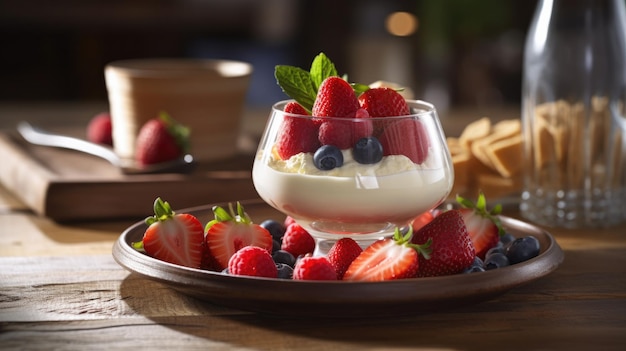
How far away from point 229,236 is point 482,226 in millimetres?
294

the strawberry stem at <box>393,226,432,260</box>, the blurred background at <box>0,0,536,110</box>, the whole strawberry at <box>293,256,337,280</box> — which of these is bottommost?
the blurred background at <box>0,0,536,110</box>

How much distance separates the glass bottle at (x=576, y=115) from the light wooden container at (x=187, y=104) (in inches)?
21.9

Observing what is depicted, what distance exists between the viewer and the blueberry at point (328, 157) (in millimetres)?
936

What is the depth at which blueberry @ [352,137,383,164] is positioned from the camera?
0.93m

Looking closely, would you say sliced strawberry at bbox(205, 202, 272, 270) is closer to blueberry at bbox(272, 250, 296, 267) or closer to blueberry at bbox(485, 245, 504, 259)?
blueberry at bbox(272, 250, 296, 267)

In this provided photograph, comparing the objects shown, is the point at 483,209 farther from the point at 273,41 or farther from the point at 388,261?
the point at 273,41

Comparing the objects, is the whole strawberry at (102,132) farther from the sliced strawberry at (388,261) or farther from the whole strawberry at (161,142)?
the sliced strawberry at (388,261)

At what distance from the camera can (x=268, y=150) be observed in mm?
1013

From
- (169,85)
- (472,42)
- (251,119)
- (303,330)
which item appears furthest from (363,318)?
(472,42)

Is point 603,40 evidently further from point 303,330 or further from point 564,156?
point 303,330

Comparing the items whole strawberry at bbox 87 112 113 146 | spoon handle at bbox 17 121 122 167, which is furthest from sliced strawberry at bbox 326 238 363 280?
whole strawberry at bbox 87 112 113 146

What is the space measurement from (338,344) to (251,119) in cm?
159

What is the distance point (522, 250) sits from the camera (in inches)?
39.8

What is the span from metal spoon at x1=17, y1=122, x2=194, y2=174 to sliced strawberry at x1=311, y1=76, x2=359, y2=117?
1.91 ft
